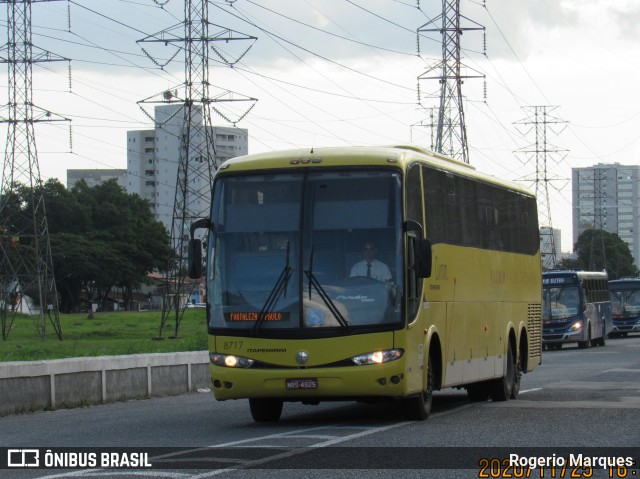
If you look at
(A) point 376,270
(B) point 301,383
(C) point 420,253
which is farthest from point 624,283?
(B) point 301,383

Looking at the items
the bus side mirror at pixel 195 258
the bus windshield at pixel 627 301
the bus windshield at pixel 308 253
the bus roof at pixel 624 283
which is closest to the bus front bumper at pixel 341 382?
the bus windshield at pixel 308 253

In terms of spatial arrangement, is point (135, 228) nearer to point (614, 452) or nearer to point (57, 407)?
point (57, 407)

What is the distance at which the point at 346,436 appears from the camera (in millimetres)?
14680

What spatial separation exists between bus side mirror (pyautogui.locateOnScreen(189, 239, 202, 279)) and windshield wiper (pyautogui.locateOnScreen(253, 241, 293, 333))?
1019 millimetres

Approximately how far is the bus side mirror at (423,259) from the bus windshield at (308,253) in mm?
236

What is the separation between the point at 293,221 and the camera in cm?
1666

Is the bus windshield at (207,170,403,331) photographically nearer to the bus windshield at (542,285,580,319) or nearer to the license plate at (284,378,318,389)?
the license plate at (284,378,318,389)

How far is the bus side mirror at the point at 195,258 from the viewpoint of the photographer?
664 inches

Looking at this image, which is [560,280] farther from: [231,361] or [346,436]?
[346,436]

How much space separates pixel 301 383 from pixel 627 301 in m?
56.7

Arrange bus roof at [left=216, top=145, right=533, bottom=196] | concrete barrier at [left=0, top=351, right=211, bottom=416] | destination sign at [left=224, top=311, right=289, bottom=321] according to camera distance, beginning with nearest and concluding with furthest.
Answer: destination sign at [left=224, top=311, right=289, bottom=321] → bus roof at [left=216, top=145, right=533, bottom=196] → concrete barrier at [left=0, top=351, right=211, bottom=416]

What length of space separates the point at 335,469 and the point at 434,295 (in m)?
6.66

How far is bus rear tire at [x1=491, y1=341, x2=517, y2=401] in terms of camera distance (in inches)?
863

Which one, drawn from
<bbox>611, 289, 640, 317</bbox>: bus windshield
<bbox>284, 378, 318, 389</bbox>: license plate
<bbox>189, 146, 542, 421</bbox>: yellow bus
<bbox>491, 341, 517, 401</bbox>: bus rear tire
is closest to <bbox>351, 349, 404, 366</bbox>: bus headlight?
<bbox>189, 146, 542, 421</bbox>: yellow bus
